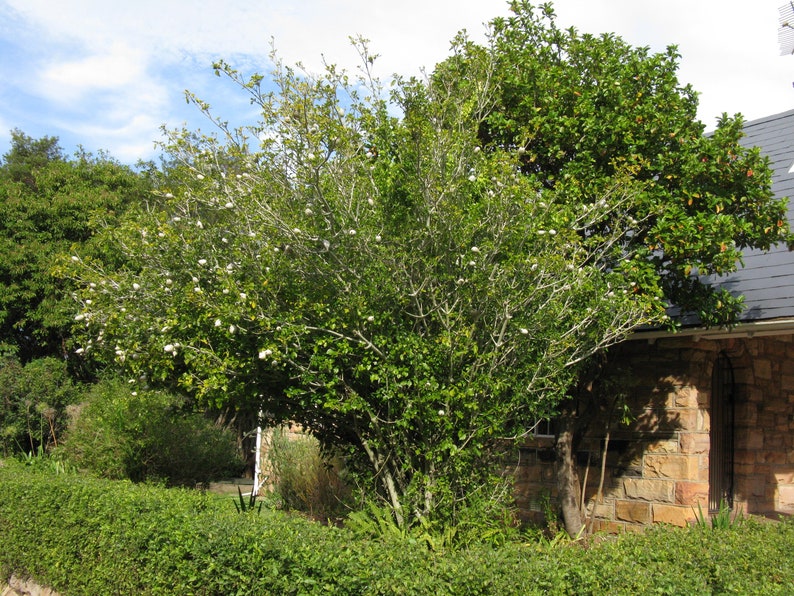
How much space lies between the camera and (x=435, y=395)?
5125 mm

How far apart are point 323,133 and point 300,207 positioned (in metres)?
0.56

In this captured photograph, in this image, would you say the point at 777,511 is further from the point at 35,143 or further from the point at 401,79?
the point at 35,143

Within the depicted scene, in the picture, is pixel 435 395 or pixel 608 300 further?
pixel 608 300

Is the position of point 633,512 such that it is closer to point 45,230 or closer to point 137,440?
point 137,440

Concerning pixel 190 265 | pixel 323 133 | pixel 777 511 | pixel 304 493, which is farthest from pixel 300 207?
pixel 777 511

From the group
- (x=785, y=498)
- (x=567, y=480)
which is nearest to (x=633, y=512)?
(x=567, y=480)

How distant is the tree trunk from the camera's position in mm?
7660

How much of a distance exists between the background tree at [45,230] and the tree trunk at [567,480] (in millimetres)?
13607

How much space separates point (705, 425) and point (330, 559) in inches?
205

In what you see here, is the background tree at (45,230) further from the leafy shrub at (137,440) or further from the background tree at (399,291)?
the background tree at (399,291)

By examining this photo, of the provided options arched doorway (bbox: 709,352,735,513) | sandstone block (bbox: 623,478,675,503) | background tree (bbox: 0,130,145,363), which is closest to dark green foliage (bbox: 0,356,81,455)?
background tree (bbox: 0,130,145,363)

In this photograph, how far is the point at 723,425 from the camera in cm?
939

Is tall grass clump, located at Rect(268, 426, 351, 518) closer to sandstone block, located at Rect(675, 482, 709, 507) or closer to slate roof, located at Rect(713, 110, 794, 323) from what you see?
sandstone block, located at Rect(675, 482, 709, 507)

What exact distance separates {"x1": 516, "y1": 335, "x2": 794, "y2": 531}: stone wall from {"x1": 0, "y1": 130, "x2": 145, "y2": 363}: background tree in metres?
13.5
